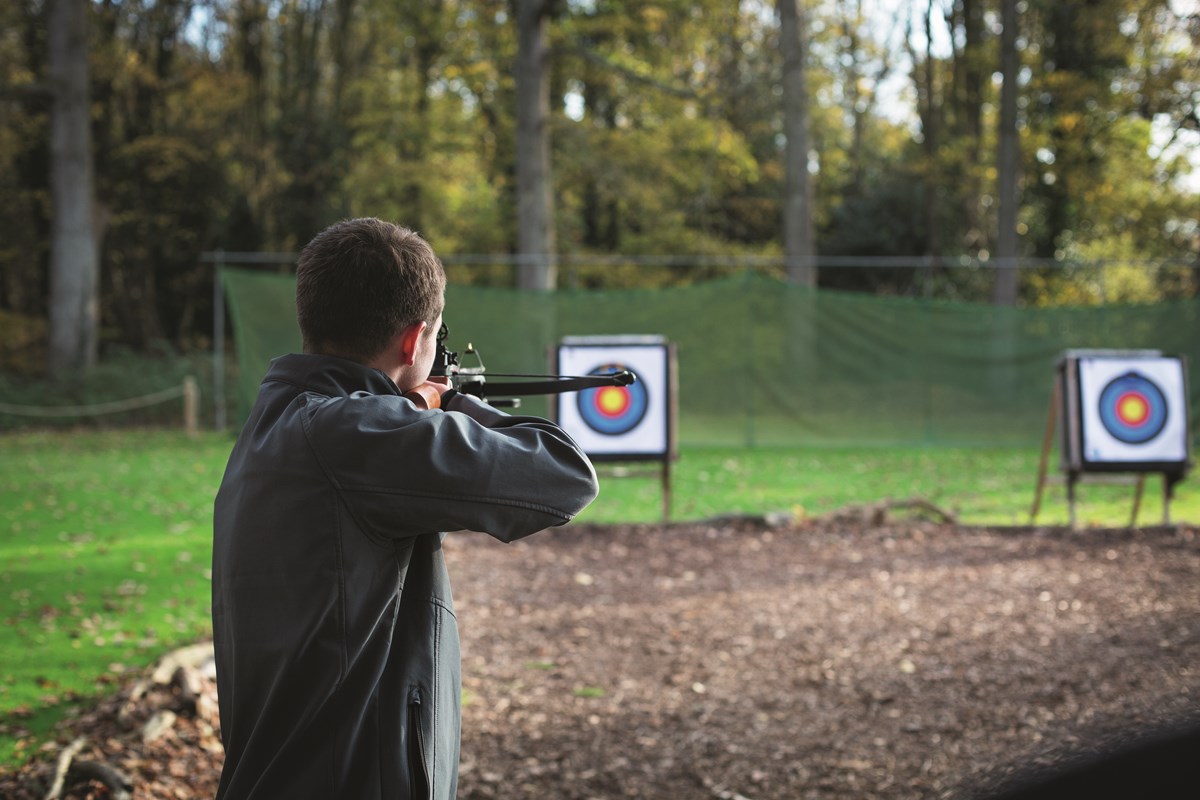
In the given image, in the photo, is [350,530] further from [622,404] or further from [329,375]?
[622,404]

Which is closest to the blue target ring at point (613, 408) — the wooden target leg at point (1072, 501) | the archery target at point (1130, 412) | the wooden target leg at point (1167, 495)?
the wooden target leg at point (1072, 501)

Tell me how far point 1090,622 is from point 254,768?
4.05 m

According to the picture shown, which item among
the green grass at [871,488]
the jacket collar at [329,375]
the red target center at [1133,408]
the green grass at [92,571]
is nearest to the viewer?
the jacket collar at [329,375]

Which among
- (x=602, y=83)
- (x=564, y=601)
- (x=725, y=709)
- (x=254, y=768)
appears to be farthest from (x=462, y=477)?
(x=602, y=83)

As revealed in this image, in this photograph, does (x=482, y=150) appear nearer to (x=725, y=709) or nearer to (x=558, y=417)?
(x=558, y=417)

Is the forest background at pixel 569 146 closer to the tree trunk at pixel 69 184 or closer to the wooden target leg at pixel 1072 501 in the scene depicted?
the tree trunk at pixel 69 184

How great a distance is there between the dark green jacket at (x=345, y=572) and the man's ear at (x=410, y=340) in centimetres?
12

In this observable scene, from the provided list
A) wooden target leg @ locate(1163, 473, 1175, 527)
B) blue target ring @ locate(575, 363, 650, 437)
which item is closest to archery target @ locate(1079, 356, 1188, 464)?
wooden target leg @ locate(1163, 473, 1175, 527)

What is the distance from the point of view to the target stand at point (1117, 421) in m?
7.19

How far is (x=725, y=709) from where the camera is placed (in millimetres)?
3643

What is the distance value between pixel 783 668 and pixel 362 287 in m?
3.00

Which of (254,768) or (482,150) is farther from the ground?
(482,150)

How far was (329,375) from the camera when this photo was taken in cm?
151

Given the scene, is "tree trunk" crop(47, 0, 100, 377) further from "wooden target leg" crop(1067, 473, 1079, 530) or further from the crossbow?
the crossbow
